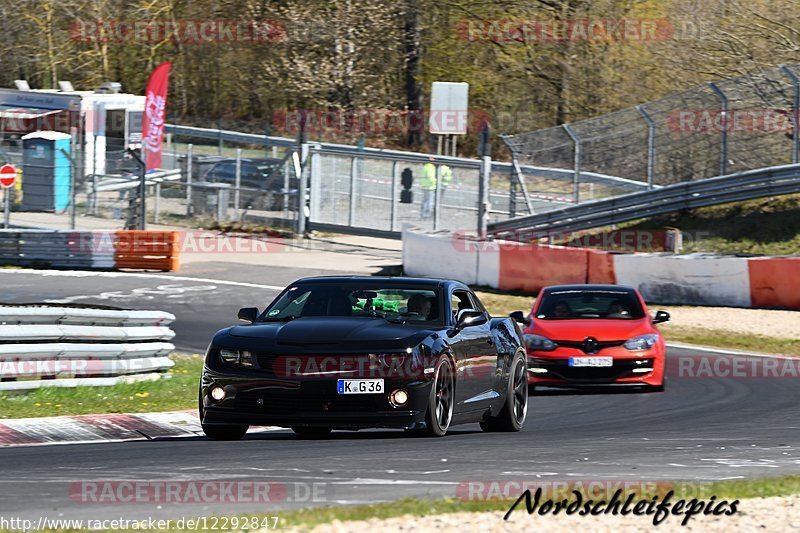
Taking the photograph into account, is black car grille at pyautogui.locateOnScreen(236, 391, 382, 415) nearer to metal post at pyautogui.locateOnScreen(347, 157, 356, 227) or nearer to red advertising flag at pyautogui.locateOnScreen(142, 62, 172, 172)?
metal post at pyautogui.locateOnScreen(347, 157, 356, 227)

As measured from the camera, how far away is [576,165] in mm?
30969

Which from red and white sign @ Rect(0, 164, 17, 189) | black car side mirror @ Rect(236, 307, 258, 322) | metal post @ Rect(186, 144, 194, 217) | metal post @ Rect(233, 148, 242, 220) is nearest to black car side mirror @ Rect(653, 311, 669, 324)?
black car side mirror @ Rect(236, 307, 258, 322)

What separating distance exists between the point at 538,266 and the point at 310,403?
17659 mm

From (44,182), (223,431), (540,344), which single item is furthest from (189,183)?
(223,431)

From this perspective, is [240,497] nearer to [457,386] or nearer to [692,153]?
[457,386]

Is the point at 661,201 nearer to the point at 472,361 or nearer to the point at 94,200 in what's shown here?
the point at 94,200

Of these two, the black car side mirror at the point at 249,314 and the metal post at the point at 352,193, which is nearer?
the black car side mirror at the point at 249,314

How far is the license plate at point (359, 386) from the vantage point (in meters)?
9.68

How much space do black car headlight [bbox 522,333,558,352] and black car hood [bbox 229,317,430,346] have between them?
17.3ft

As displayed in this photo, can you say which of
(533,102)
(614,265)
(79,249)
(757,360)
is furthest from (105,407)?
(533,102)

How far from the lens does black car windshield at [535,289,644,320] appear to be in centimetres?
1630

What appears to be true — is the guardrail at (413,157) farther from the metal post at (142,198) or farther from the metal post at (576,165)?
the metal post at (142,198)

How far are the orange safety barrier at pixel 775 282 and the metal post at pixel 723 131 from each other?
4.42 m

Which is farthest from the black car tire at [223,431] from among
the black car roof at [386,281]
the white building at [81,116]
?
the white building at [81,116]
